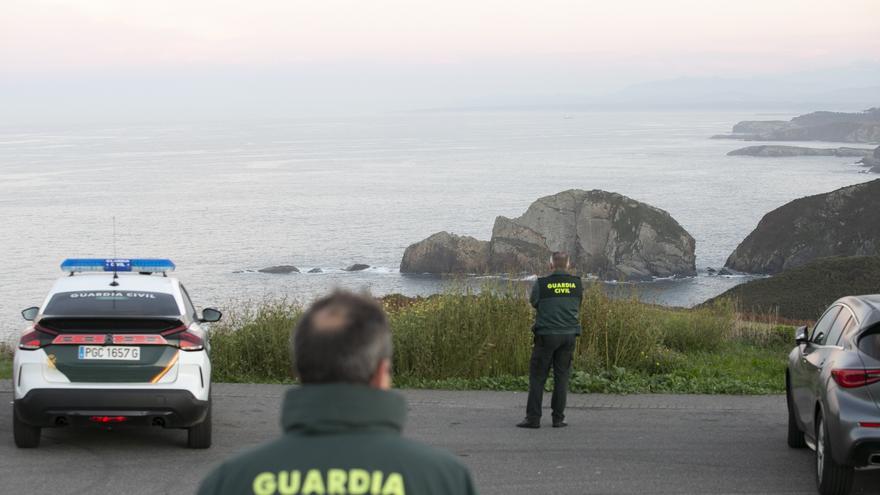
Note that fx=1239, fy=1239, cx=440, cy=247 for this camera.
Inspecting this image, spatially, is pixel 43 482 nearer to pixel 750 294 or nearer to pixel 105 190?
pixel 750 294

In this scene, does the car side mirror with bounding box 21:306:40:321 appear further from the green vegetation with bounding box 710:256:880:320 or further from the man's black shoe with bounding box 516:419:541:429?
the green vegetation with bounding box 710:256:880:320

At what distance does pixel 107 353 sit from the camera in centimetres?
1025

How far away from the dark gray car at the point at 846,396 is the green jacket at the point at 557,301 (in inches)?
106

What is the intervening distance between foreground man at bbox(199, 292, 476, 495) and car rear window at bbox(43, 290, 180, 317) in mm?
7954

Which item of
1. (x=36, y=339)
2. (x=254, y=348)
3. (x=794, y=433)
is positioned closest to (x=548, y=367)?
(x=794, y=433)

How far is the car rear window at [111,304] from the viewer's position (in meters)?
10.5

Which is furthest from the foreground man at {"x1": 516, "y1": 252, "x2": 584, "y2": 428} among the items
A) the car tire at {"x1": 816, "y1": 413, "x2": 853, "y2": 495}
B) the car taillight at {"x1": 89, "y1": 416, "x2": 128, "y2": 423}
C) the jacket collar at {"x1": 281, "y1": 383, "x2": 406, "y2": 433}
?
the jacket collar at {"x1": 281, "y1": 383, "x2": 406, "y2": 433}

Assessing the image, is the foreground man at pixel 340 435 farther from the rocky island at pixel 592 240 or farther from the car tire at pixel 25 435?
the rocky island at pixel 592 240

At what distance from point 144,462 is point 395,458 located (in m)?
8.19

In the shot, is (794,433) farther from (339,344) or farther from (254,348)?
(339,344)

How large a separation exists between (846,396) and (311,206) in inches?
4352

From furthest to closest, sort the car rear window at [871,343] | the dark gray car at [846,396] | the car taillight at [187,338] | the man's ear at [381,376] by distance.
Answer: the car taillight at [187,338], the car rear window at [871,343], the dark gray car at [846,396], the man's ear at [381,376]

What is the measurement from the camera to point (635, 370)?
16484mm

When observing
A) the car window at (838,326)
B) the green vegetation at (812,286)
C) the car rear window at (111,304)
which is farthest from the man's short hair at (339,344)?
the green vegetation at (812,286)
